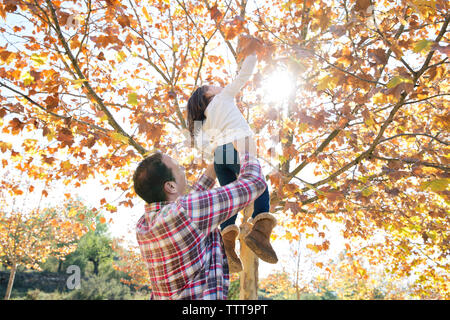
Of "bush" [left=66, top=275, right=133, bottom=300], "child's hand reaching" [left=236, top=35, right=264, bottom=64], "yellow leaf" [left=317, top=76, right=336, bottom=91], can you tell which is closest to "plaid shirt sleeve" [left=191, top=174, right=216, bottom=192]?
"child's hand reaching" [left=236, top=35, right=264, bottom=64]

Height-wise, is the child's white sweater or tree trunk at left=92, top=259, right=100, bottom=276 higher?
the child's white sweater

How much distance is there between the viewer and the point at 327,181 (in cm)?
438

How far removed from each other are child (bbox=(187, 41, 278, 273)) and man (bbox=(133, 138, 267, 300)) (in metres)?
0.46

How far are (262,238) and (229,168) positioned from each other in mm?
681

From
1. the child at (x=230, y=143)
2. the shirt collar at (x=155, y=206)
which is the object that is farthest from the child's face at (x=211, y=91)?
the shirt collar at (x=155, y=206)

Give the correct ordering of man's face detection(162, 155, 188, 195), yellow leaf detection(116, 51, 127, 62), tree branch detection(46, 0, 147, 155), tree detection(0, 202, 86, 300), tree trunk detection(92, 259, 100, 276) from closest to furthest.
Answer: man's face detection(162, 155, 188, 195)
tree branch detection(46, 0, 147, 155)
yellow leaf detection(116, 51, 127, 62)
tree detection(0, 202, 86, 300)
tree trunk detection(92, 259, 100, 276)

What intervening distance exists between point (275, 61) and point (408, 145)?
5906 mm

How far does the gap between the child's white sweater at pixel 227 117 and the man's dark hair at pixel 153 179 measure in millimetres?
623

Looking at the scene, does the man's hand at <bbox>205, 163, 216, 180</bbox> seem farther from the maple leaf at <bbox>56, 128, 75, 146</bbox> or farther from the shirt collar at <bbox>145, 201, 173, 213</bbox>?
the maple leaf at <bbox>56, 128, 75, 146</bbox>

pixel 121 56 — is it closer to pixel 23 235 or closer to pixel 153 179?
pixel 153 179

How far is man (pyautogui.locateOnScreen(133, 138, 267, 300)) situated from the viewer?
1498 mm

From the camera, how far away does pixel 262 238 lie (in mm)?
2098

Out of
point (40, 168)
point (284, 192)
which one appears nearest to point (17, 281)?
point (40, 168)

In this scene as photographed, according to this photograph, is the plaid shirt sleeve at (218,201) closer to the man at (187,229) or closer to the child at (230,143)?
the man at (187,229)
